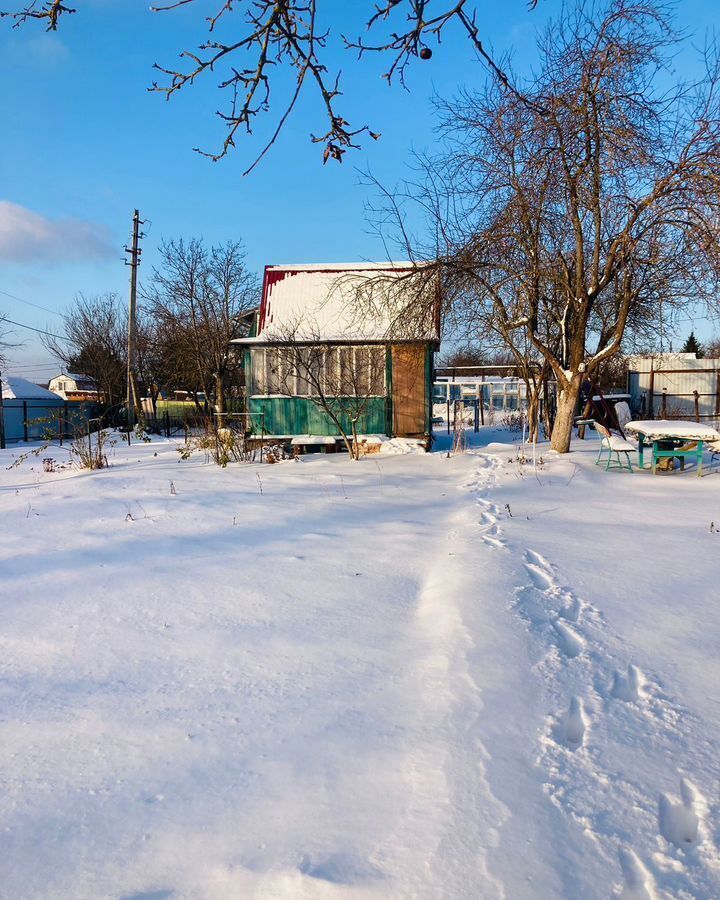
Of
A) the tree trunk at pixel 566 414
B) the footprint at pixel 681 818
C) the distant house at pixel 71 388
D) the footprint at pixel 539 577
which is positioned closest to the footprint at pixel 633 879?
the footprint at pixel 681 818

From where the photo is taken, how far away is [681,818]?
1927mm

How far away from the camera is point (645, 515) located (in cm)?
669

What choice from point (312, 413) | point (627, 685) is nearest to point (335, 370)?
point (312, 413)

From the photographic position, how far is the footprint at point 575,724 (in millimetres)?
2359

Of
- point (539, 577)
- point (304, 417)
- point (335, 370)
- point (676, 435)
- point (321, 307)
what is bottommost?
point (539, 577)

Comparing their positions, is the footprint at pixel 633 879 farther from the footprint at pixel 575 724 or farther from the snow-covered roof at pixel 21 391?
the snow-covered roof at pixel 21 391

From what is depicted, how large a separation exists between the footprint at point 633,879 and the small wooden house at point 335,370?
40.5 ft

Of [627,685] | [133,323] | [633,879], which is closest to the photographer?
[633,879]

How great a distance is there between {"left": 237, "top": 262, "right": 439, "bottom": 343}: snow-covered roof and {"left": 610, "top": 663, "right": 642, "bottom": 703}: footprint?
10.5 meters

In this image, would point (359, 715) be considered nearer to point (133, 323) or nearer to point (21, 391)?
point (133, 323)

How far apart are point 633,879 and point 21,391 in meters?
31.2

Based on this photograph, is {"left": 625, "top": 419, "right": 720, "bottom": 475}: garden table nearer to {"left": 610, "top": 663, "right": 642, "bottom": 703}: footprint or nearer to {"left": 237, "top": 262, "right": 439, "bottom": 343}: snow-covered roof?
{"left": 237, "top": 262, "right": 439, "bottom": 343}: snow-covered roof

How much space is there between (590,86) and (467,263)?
336cm

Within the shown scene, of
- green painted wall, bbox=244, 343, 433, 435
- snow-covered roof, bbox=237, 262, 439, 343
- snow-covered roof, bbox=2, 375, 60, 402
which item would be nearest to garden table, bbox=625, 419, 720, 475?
snow-covered roof, bbox=237, 262, 439, 343
